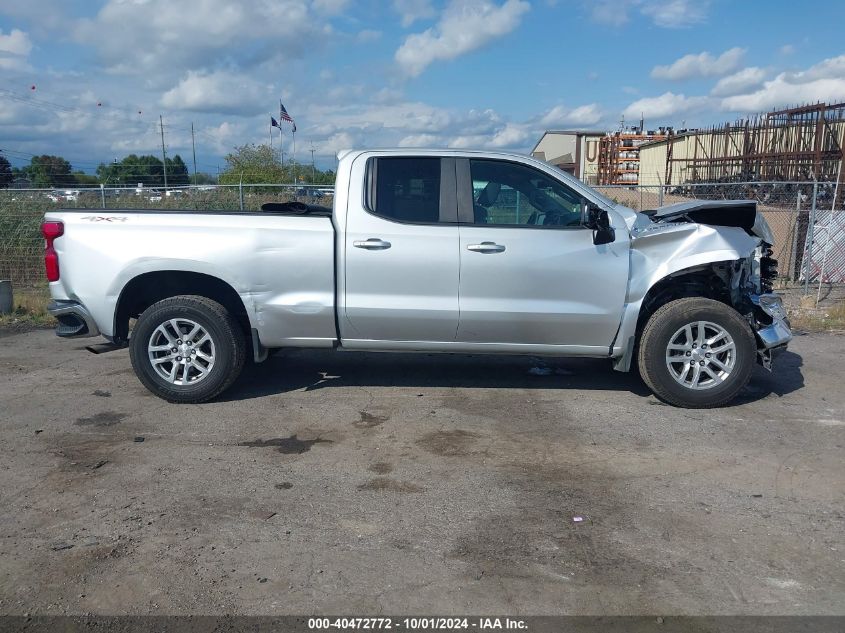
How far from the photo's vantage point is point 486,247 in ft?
18.8

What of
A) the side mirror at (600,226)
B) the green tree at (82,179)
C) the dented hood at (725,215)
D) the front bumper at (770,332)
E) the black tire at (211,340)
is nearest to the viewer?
the side mirror at (600,226)

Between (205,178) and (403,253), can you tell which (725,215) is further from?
(205,178)

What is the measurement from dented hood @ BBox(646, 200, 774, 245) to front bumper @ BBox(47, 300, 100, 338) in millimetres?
4868

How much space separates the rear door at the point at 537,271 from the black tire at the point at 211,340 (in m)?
1.89

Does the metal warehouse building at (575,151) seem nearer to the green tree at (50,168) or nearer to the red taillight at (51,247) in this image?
the green tree at (50,168)

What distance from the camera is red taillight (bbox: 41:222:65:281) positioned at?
5.90 m

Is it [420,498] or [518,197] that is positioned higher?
[518,197]

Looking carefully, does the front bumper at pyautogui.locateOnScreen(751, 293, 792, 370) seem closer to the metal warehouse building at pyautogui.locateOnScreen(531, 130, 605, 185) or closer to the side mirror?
the side mirror

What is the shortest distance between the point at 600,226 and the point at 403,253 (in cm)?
157

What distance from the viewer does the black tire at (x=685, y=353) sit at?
5.82m

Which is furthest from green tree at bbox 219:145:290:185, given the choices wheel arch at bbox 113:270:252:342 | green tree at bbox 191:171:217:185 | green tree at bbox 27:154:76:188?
wheel arch at bbox 113:270:252:342

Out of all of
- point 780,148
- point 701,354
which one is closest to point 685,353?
point 701,354

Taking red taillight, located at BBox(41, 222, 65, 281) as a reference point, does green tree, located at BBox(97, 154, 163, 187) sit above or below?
above

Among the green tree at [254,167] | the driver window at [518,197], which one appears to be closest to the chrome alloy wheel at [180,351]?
the driver window at [518,197]
